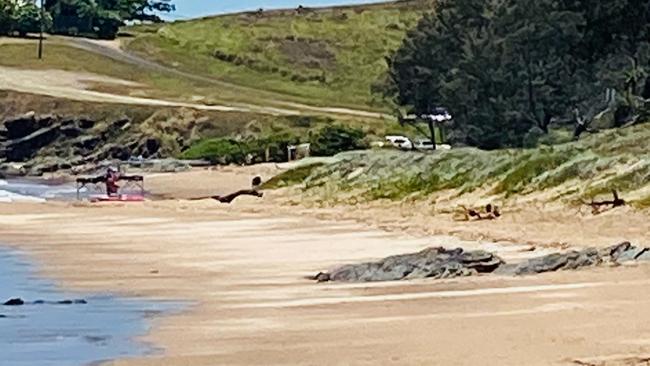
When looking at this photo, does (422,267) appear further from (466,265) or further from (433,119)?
(433,119)

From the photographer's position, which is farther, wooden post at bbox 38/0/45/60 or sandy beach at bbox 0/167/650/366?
wooden post at bbox 38/0/45/60

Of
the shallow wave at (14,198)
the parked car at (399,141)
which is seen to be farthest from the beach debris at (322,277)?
the parked car at (399,141)

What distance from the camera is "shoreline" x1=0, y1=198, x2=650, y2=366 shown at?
12.8 meters

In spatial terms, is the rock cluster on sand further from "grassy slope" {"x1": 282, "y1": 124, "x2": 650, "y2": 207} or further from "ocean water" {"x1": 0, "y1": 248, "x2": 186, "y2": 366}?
"grassy slope" {"x1": 282, "y1": 124, "x2": 650, "y2": 207}

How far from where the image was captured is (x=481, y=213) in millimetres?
29547

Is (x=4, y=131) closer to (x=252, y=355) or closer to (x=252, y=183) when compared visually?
(x=252, y=183)

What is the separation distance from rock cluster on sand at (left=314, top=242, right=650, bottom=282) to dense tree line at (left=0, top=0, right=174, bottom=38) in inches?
4058

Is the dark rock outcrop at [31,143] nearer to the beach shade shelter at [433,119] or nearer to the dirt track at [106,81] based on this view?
the dirt track at [106,81]

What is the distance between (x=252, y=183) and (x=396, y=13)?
83.6 m

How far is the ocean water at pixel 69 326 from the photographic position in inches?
525

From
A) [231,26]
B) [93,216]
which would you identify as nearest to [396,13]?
[231,26]

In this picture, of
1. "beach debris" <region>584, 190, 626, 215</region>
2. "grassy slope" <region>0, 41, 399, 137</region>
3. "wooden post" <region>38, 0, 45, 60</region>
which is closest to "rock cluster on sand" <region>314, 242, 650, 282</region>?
"beach debris" <region>584, 190, 626, 215</region>

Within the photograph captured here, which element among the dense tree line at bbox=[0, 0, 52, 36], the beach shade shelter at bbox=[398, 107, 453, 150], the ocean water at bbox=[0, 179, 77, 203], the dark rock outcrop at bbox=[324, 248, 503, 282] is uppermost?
the dense tree line at bbox=[0, 0, 52, 36]

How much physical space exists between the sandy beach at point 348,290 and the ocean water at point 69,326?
0.34 metres
